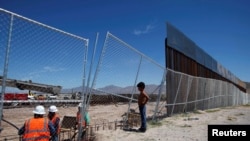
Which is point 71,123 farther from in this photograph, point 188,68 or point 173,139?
point 188,68

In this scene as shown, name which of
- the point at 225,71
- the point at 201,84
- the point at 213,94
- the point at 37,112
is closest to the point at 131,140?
the point at 37,112

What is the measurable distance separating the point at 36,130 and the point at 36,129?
19mm

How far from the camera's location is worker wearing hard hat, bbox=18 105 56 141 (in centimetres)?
530

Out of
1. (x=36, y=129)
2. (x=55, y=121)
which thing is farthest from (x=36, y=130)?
(x=55, y=121)

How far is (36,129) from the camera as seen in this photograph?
211 inches

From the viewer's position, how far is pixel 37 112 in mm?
5504

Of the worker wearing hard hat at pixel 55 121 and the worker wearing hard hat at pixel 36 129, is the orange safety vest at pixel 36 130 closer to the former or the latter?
the worker wearing hard hat at pixel 36 129

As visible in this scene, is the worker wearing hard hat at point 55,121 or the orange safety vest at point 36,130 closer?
the orange safety vest at point 36,130

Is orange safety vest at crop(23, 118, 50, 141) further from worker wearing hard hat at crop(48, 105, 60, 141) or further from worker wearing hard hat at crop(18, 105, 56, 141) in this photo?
worker wearing hard hat at crop(48, 105, 60, 141)

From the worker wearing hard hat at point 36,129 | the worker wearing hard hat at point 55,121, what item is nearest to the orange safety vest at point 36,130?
the worker wearing hard hat at point 36,129

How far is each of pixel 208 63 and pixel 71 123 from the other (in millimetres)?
21947

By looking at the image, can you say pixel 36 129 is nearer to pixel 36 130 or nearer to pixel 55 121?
pixel 36 130

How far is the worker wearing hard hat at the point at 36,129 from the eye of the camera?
5.30 m

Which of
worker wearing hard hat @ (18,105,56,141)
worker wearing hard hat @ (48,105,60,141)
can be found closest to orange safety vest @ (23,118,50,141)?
worker wearing hard hat @ (18,105,56,141)
